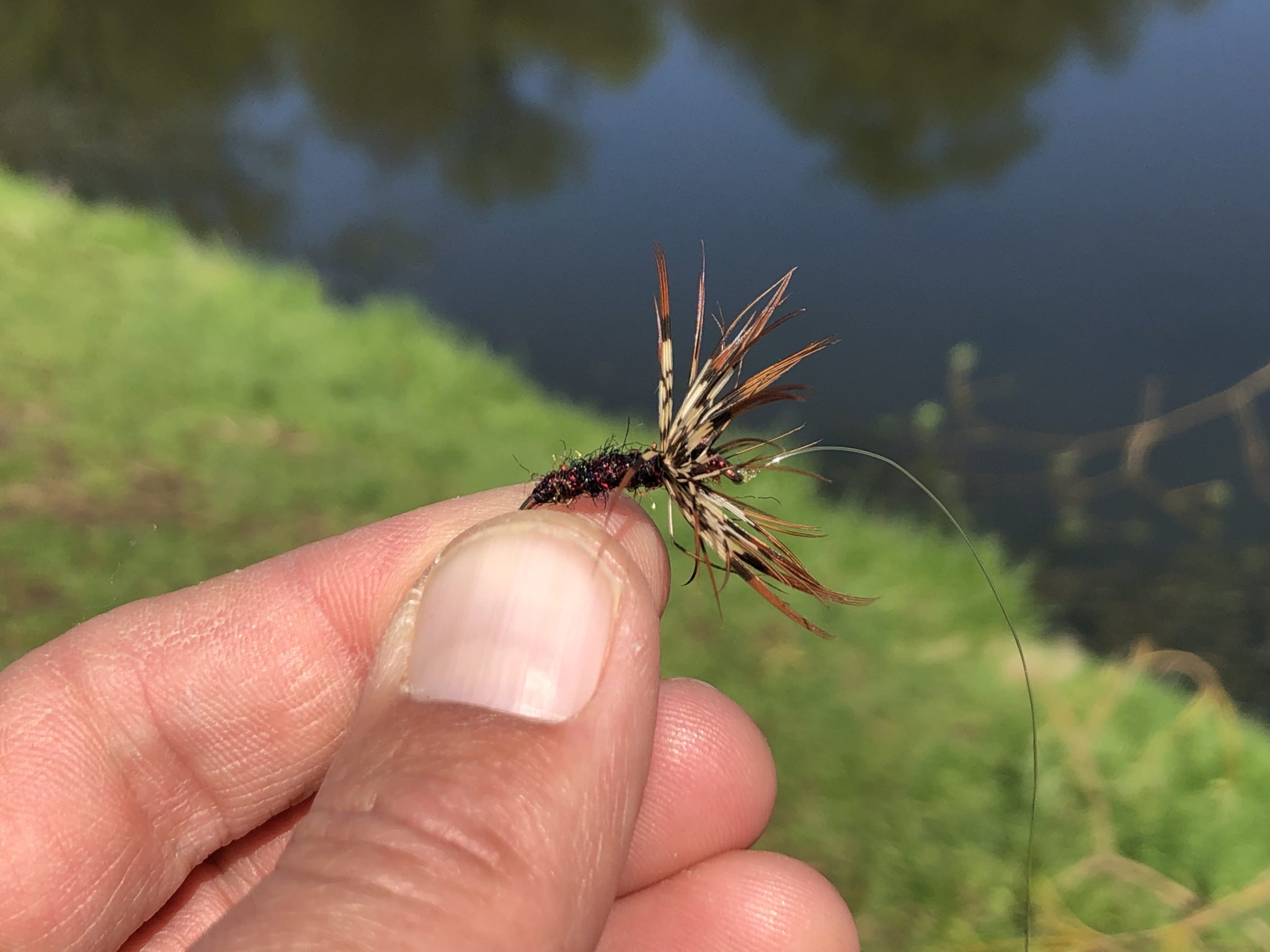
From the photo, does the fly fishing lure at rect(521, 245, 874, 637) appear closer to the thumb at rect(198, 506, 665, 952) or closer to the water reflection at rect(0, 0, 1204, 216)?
the thumb at rect(198, 506, 665, 952)

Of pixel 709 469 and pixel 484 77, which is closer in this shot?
pixel 709 469

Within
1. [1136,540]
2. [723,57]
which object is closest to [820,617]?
[1136,540]

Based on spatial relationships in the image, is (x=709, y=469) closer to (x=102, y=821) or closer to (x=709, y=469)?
(x=709, y=469)

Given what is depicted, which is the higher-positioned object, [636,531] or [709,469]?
[709,469]

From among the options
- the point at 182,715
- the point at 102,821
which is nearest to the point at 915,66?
the point at 182,715

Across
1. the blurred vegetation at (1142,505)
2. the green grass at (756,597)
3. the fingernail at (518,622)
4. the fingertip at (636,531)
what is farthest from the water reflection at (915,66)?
the fingernail at (518,622)

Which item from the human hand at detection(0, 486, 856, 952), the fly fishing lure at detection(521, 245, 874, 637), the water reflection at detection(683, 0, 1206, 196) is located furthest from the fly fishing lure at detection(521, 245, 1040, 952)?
the water reflection at detection(683, 0, 1206, 196)
